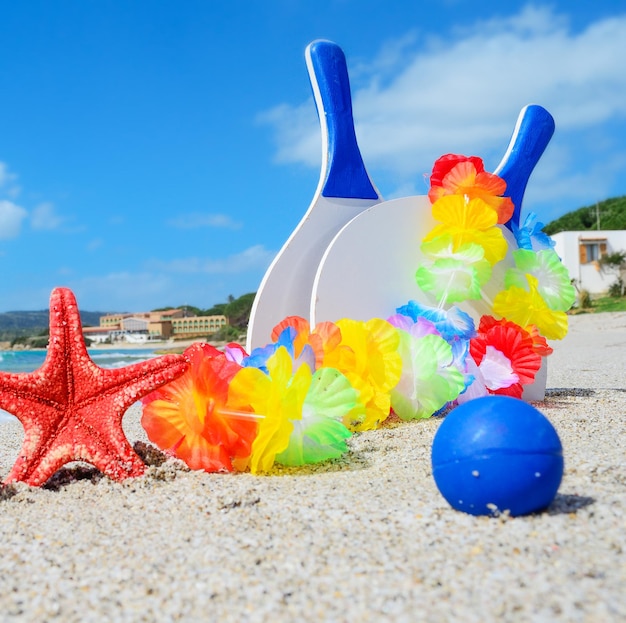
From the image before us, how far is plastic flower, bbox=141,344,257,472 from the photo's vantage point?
4.57 meters

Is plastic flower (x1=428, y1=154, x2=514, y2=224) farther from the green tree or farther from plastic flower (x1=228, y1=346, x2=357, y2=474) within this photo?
the green tree

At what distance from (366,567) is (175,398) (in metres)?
2.53

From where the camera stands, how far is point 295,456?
4559mm

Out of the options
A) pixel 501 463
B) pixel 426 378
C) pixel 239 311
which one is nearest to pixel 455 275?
pixel 426 378

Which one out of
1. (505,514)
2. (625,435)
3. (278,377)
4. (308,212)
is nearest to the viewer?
(505,514)

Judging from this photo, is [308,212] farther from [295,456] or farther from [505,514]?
[505,514]

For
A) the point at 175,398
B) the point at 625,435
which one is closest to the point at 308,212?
the point at 175,398

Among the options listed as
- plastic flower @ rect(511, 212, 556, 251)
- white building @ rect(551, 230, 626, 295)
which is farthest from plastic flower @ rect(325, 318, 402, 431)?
white building @ rect(551, 230, 626, 295)

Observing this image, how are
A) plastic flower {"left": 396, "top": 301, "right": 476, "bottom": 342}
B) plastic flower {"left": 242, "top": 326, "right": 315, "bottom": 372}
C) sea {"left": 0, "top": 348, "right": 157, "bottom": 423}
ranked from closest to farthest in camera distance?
plastic flower {"left": 242, "top": 326, "right": 315, "bottom": 372}
plastic flower {"left": 396, "top": 301, "right": 476, "bottom": 342}
sea {"left": 0, "top": 348, "right": 157, "bottom": 423}

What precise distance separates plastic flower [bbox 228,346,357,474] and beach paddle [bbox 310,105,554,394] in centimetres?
146

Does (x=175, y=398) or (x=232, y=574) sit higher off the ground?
(x=175, y=398)

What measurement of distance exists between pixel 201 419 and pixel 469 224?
3.31 metres

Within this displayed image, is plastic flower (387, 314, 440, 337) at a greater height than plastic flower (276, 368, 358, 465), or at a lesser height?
greater

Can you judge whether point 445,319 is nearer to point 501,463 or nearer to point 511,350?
point 511,350
